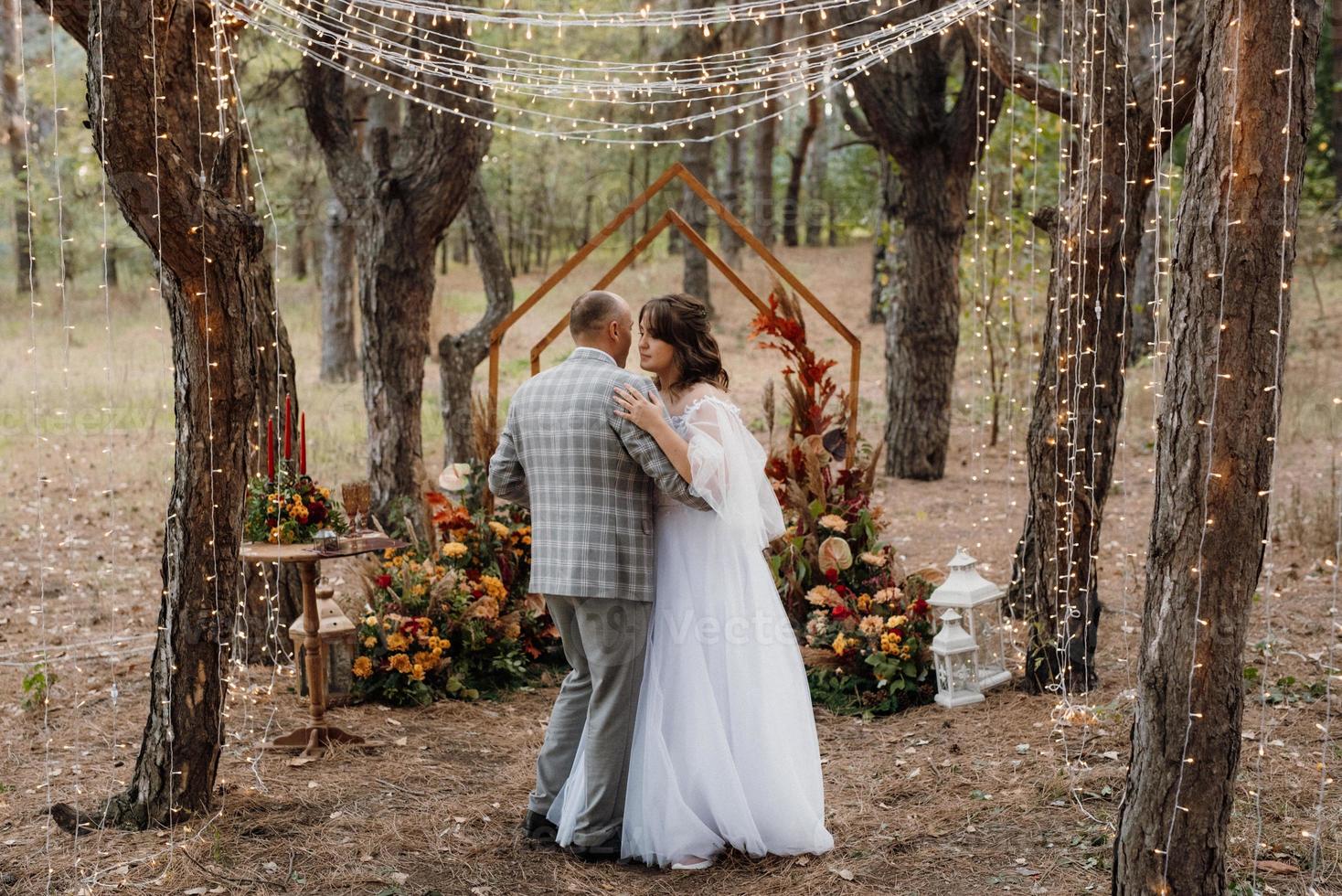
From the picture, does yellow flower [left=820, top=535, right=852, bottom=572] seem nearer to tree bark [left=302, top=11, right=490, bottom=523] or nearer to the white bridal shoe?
the white bridal shoe

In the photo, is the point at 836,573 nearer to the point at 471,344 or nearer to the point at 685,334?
the point at 685,334

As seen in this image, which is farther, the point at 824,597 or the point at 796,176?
the point at 796,176

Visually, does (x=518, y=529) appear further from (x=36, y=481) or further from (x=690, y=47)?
(x=690, y=47)

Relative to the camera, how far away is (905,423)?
10.6 m

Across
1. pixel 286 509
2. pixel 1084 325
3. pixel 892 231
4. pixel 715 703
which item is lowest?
pixel 715 703

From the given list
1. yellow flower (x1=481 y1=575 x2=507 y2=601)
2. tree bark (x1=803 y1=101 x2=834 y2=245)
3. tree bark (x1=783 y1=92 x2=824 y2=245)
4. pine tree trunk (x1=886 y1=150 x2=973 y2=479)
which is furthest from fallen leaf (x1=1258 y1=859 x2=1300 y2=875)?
tree bark (x1=803 y1=101 x2=834 y2=245)

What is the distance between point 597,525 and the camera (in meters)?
3.94

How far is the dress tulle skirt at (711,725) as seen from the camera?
399 centimetres

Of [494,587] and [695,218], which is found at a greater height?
[695,218]

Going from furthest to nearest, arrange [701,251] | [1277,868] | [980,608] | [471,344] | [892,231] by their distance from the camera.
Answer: [892,231], [471,344], [701,251], [980,608], [1277,868]

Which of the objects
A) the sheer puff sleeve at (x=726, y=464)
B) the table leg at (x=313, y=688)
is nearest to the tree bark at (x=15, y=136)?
the table leg at (x=313, y=688)

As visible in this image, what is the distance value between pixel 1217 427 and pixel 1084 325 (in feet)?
7.58

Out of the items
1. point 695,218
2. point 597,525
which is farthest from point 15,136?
point 597,525

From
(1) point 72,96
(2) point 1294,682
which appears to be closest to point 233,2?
(2) point 1294,682
